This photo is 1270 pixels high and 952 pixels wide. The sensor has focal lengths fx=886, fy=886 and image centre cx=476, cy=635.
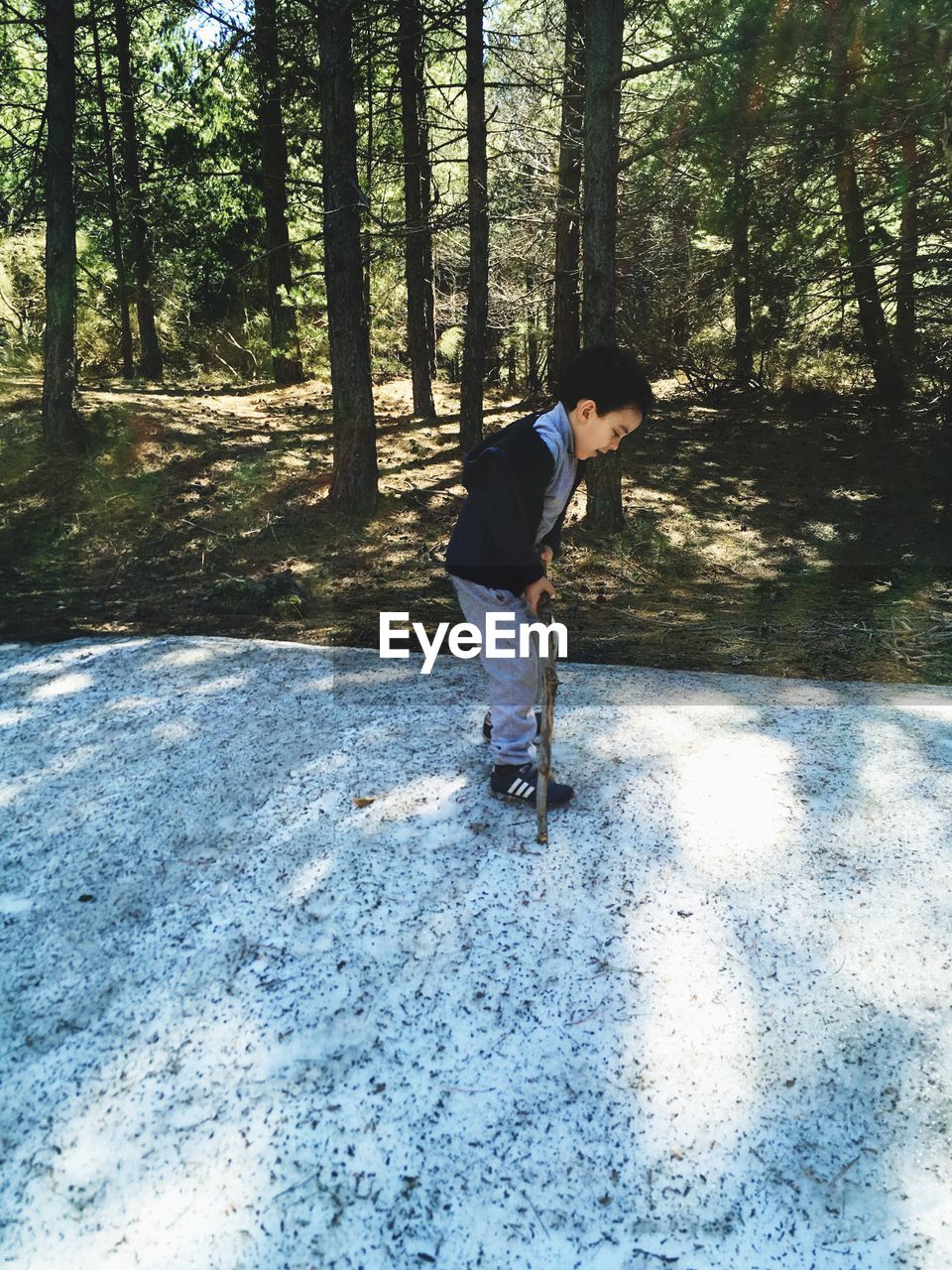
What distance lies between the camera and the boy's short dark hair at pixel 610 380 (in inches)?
126

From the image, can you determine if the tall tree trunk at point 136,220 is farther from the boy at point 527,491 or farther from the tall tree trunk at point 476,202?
the boy at point 527,491

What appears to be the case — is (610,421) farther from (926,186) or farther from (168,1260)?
(926,186)

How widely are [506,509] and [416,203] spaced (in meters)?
10.9

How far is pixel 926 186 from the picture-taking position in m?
9.30

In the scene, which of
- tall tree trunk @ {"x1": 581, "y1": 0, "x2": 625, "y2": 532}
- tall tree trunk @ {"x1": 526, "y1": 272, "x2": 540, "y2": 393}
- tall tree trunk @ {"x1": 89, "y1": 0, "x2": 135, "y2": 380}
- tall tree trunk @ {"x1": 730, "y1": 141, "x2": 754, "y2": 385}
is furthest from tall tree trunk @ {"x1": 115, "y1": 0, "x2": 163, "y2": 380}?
tall tree trunk @ {"x1": 730, "y1": 141, "x2": 754, "y2": 385}

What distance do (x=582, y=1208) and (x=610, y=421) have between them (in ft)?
8.03

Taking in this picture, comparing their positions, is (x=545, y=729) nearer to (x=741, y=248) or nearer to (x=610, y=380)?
(x=610, y=380)

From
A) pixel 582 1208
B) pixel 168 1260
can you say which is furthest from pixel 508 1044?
pixel 168 1260

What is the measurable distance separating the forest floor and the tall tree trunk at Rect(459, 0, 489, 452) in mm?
1332

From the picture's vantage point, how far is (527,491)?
3.23m

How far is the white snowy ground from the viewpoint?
2133mm

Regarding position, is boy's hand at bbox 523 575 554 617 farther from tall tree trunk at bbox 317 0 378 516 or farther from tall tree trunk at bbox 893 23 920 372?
tall tree trunk at bbox 893 23 920 372

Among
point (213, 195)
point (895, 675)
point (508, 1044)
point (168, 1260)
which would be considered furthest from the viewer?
point (213, 195)

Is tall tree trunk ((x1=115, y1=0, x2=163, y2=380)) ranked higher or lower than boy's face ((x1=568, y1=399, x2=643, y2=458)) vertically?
higher
